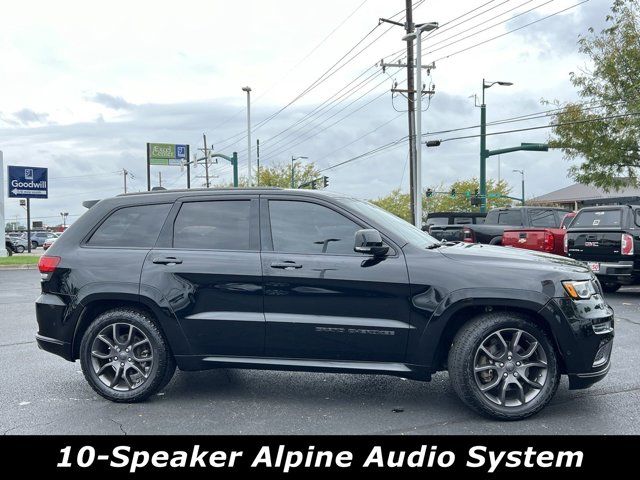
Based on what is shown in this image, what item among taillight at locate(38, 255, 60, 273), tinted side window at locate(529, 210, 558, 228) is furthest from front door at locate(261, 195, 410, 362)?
tinted side window at locate(529, 210, 558, 228)

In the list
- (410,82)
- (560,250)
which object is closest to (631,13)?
(410,82)

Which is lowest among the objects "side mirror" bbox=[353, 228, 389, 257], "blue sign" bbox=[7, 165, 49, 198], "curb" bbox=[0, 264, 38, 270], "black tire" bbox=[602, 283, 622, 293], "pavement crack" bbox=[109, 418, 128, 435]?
"pavement crack" bbox=[109, 418, 128, 435]

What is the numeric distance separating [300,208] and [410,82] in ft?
76.4

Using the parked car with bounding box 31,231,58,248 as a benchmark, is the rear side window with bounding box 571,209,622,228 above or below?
above

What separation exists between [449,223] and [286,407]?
53.7 feet

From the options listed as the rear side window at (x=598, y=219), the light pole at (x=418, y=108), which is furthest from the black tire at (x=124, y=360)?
the light pole at (x=418, y=108)

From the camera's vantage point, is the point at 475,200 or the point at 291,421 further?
the point at 475,200

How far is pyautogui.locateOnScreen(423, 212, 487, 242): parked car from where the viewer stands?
17.9 m

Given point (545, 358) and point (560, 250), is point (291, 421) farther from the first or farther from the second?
point (560, 250)

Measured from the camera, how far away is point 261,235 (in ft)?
16.8

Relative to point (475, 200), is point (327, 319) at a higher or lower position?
lower

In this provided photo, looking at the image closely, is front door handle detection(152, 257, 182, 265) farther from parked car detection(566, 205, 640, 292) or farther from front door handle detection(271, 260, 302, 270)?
parked car detection(566, 205, 640, 292)

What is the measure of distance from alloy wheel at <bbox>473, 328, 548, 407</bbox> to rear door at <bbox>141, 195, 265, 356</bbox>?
1.70 metres

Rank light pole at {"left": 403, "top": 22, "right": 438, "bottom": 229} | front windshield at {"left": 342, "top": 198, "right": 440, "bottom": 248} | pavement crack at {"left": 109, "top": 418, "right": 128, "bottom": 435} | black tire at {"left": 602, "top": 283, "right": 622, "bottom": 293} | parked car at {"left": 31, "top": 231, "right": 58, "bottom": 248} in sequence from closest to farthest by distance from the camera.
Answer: pavement crack at {"left": 109, "top": 418, "right": 128, "bottom": 435} → front windshield at {"left": 342, "top": 198, "right": 440, "bottom": 248} → black tire at {"left": 602, "top": 283, "right": 622, "bottom": 293} → light pole at {"left": 403, "top": 22, "right": 438, "bottom": 229} → parked car at {"left": 31, "top": 231, "right": 58, "bottom": 248}
